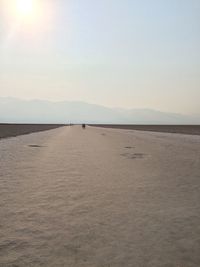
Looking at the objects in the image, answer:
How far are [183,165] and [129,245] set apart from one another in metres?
11.1

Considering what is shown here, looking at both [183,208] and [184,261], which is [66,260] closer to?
[184,261]

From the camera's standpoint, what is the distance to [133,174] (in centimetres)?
1361

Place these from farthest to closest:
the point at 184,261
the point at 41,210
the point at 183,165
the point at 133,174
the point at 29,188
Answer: the point at 183,165
the point at 133,174
the point at 29,188
the point at 41,210
the point at 184,261

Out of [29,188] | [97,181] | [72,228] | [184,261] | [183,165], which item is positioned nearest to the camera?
[184,261]

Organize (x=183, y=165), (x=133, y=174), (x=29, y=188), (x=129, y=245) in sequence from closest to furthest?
(x=129, y=245) → (x=29, y=188) → (x=133, y=174) → (x=183, y=165)

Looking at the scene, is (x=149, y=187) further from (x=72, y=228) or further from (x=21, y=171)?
(x=21, y=171)

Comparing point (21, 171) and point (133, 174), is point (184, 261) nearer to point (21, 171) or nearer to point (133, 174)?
point (133, 174)

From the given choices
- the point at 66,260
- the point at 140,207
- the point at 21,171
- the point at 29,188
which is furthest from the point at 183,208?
the point at 21,171

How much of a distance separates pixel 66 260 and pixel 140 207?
342 centimetres

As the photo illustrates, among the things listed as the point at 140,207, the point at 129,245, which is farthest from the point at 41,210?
the point at 129,245

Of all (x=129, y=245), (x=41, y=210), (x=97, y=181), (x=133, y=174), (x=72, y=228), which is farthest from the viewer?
(x=133, y=174)

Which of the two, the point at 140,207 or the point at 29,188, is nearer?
the point at 140,207

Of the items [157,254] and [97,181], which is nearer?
[157,254]

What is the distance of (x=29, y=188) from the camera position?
1054 centimetres
